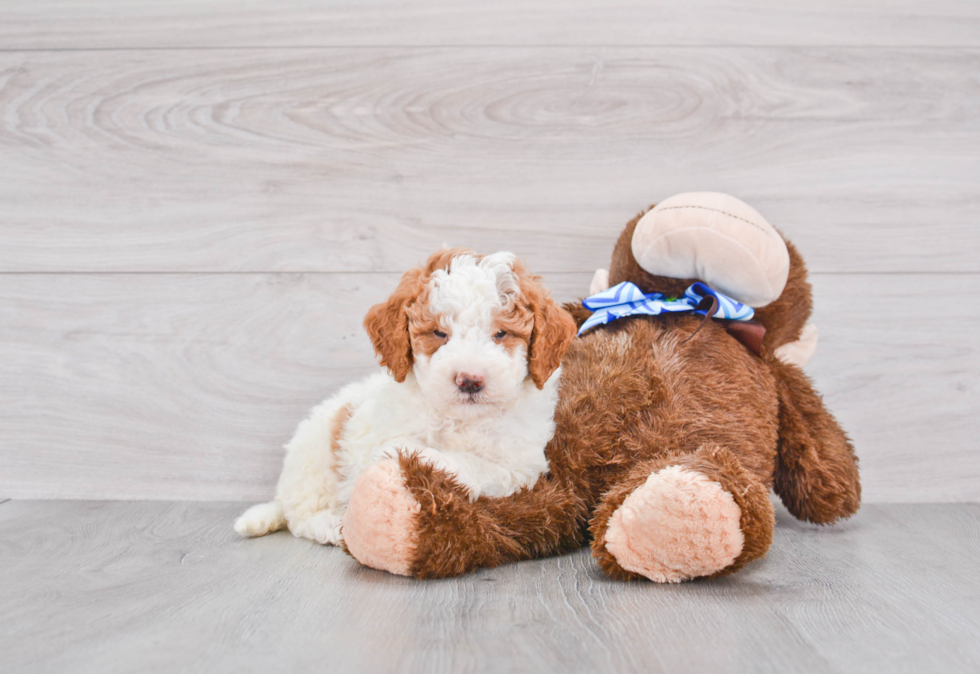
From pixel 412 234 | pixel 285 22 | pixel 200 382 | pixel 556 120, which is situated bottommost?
pixel 200 382

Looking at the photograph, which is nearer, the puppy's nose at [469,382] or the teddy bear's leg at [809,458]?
the puppy's nose at [469,382]

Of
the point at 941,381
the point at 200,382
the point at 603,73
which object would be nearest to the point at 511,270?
the point at 603,73

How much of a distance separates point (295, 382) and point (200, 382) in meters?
0.22

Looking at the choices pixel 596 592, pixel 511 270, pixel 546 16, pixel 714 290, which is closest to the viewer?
pixel 596 592

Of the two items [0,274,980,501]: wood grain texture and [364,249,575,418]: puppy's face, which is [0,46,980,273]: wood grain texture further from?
[364,249,575,418]: puppy's face

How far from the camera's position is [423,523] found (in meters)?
1.04

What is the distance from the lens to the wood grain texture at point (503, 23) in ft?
5.39

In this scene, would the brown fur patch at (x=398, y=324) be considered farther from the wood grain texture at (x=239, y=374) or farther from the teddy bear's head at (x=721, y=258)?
the wood grain texture at (x=239, y=374)

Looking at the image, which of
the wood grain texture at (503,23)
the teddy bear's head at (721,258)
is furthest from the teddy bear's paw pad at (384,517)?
the wood grain texture at (503,23)

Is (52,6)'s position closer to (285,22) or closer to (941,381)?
(285,22)

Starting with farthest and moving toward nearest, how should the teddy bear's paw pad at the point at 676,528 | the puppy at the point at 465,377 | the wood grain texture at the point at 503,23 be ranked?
A: the wood grain texture at the point at 503,23
the puppy at the point at 465,377
the teddy bear's paw pad at the point at 676,528

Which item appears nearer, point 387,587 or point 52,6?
point 387,587

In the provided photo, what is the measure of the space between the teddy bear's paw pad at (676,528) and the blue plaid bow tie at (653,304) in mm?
366

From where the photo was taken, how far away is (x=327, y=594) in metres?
1.03
